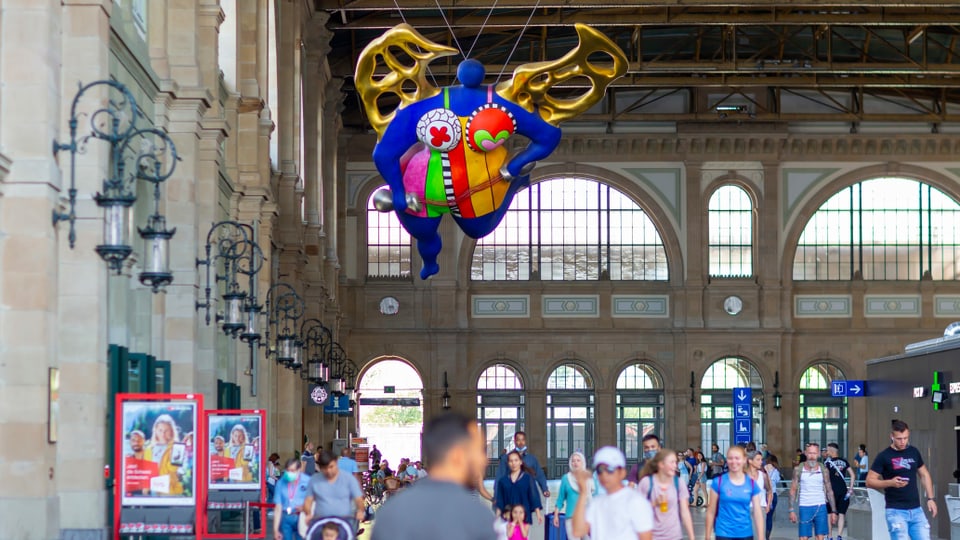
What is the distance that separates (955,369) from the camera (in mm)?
25625

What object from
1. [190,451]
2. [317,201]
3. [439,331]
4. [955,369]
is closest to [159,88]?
[190,451]

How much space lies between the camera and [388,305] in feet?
174

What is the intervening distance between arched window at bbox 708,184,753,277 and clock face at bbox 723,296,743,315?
35.0 inches

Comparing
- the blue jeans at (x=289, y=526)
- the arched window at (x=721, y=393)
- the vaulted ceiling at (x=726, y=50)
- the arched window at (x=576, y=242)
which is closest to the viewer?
the blue jeans at (x=289, y=526)

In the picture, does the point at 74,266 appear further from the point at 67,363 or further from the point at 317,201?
the point at 317,201

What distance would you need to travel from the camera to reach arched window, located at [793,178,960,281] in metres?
53.5

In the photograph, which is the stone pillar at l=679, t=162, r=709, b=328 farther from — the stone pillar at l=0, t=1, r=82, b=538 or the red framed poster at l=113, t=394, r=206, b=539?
the stone pillar at l=0, t=1, r=82, b=538

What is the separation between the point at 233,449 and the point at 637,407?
35.7m

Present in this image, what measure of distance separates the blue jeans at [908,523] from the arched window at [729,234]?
125 ft

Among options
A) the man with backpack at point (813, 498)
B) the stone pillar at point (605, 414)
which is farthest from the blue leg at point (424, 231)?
the stone pillar at point (605, 414)

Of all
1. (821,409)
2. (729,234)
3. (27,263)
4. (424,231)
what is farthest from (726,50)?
(27,263)

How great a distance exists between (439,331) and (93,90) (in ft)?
127

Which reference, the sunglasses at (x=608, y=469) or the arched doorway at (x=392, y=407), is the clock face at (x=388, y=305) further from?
the sunglasses at (x=608, y=469)

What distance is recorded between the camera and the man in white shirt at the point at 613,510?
33.1 ft
